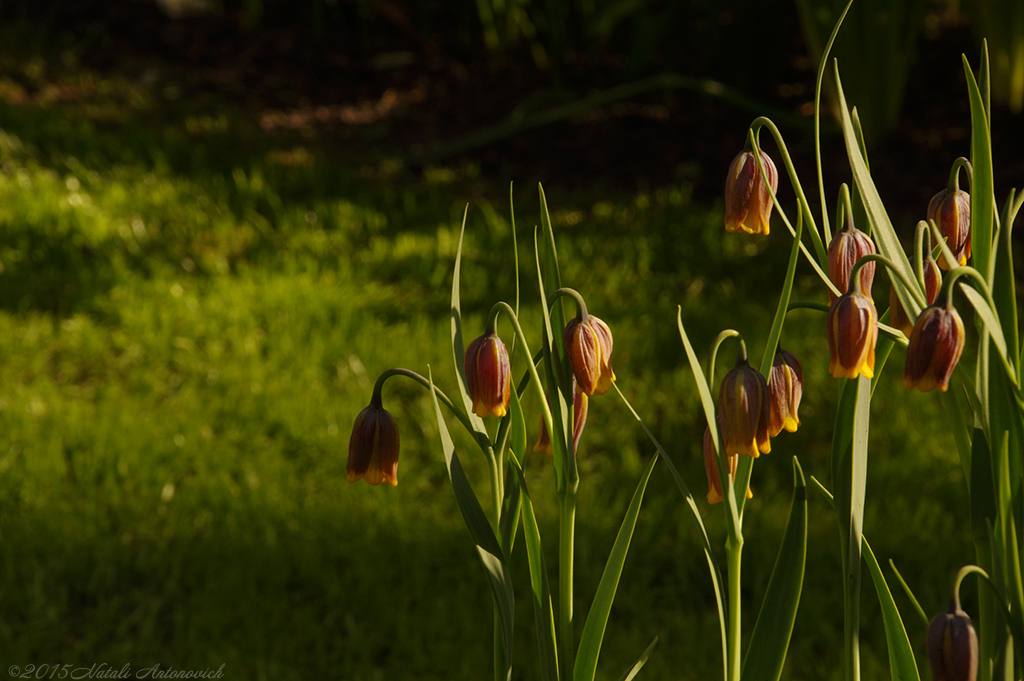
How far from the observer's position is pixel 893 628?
1047 millimetres

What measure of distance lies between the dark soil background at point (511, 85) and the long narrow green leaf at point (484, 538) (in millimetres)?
2753

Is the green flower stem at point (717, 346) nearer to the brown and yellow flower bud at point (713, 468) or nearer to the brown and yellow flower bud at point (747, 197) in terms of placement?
the brown and yellow flower bud at point (713, 468)

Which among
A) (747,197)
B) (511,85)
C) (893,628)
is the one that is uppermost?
(511,85)

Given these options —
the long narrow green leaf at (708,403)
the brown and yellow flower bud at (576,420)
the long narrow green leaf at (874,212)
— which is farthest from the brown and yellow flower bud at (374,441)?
the long narrow green leaf at (874,212)

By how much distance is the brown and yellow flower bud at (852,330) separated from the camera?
2.96ft

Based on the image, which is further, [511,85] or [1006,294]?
[511,85]

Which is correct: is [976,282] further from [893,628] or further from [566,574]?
[566,574]

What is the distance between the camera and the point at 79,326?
2.76 meters

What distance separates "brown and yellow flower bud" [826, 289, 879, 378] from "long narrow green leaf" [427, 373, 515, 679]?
16.5 inches

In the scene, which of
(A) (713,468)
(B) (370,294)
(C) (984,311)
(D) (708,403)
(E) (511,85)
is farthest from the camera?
(E) (511,85)

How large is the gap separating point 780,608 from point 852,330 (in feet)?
1.16

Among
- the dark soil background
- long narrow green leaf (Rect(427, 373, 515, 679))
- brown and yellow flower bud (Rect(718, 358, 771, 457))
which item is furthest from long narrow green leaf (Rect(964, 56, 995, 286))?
the dark soil background

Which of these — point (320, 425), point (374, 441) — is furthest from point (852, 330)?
point (320, 425)

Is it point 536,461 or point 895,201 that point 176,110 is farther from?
point 895,201
